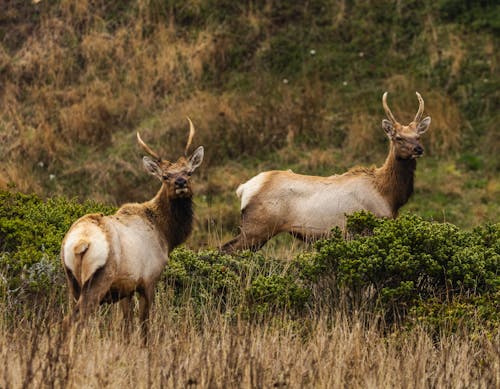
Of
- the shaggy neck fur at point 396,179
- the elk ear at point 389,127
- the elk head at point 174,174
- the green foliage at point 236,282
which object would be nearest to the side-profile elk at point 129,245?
the elk head at point 174,174

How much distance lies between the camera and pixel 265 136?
18125mm

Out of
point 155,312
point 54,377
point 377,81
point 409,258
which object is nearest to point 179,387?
point 54,377

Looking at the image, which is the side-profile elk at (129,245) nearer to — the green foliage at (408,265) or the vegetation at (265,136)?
the vegetation at (265,136)

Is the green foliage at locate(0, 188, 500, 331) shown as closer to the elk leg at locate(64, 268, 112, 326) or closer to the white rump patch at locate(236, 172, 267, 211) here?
the elk leg at locate(64, 268, 112, 326)

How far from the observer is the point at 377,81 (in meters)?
19.1

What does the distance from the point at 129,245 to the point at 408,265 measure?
7.53 ft

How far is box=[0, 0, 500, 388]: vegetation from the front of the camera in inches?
321

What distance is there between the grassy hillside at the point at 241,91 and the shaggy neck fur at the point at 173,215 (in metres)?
7.35

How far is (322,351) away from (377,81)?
1323 cm

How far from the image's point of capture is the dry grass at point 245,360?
5574mm

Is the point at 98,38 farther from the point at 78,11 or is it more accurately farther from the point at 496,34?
the point at 496,34

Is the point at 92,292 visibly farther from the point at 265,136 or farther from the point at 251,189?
the point at 265,136

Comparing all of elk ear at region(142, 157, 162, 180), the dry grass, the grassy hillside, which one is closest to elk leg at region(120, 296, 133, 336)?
the dry grass

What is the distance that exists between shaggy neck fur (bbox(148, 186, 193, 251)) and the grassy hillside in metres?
7.35
